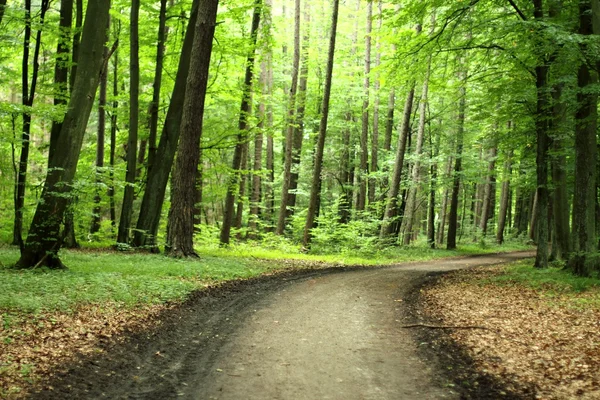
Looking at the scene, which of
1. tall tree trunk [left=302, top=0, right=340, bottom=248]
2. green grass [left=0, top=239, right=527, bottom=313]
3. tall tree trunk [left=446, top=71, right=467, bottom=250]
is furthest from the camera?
tall tree trunk [left=446, top=71, right=467, bottom=250]

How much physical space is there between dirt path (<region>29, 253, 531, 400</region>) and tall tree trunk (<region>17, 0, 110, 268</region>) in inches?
147

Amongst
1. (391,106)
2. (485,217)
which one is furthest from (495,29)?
(485,217)

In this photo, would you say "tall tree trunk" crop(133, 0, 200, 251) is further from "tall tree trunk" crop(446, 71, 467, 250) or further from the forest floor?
"tall tree trunk" crop(446, 71, 467, 250)

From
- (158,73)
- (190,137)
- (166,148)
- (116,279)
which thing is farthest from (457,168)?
(116,279)

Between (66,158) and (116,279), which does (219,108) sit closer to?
(66,158)

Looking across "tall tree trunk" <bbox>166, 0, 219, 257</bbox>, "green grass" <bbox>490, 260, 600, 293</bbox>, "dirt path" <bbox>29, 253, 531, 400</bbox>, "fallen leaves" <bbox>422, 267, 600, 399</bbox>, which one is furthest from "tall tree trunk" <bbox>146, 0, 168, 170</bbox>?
"green grass" <bbox>490, 260, 600, 293</bbox>

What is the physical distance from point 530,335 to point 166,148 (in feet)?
39.1

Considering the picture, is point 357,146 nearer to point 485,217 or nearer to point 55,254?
point 485,217

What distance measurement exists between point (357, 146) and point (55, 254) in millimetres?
22271

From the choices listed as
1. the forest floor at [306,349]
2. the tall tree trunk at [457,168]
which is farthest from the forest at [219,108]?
the forest floor at [306,349]

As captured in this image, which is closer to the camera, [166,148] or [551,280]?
[551,280]

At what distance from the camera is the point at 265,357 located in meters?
5.88

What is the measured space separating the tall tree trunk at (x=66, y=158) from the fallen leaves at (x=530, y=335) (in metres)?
8.12

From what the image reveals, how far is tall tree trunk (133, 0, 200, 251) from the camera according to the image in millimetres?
14953
